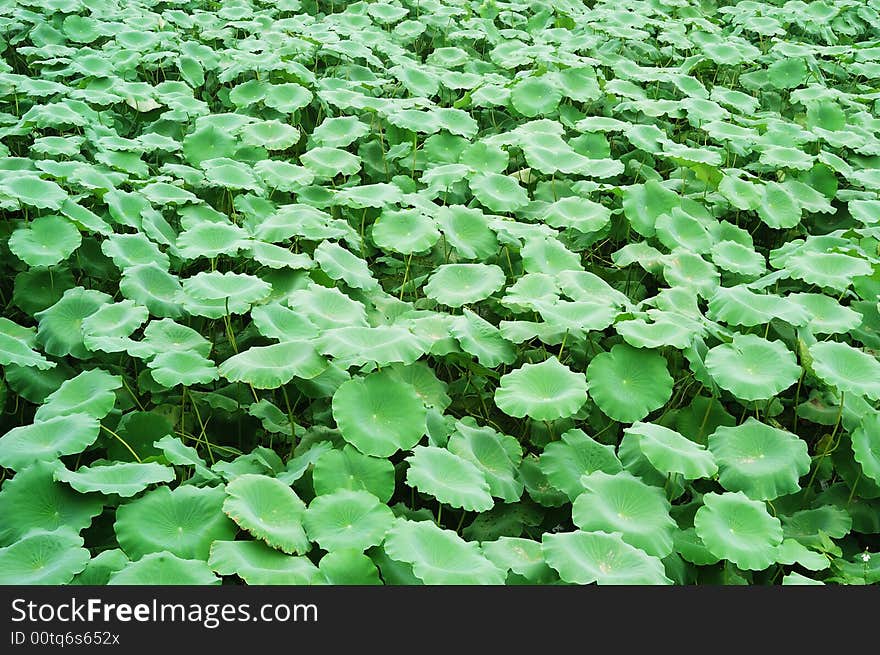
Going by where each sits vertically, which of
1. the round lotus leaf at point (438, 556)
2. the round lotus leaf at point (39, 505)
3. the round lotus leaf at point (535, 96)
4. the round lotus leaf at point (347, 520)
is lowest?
the round lotus leaf at point (39, 505)

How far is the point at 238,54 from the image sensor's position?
17.1 ft

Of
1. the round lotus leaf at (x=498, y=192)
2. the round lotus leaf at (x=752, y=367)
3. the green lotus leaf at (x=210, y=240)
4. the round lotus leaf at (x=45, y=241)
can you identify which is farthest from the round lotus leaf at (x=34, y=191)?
the round lotus leaf at (x=752, y=367)

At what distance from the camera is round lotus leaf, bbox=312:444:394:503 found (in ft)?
8.27

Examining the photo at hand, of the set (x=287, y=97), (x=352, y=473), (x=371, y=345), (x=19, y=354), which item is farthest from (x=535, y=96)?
(x=19, y=354)

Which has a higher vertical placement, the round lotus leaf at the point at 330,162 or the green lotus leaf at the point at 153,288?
the round lotus leaf at the point at 330,162

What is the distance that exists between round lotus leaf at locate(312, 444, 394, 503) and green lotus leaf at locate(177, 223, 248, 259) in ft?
3.61

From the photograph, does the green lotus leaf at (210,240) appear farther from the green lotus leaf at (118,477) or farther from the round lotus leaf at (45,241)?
the green lotus leaf at (118,477)

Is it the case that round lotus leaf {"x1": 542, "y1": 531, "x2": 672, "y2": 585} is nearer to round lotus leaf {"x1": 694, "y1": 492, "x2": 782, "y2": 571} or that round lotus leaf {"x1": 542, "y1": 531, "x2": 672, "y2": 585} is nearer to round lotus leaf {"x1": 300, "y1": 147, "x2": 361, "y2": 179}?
round lotus leaf {"x1": 694, "y1": 492, "x2": 782, "y2": 571}

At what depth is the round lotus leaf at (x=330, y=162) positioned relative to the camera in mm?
4145

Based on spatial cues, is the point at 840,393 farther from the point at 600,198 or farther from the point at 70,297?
the point at 70,297

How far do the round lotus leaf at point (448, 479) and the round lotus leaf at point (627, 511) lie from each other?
0.28 metres

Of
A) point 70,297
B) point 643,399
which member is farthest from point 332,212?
point 643,399

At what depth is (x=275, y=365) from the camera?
270 centimetres

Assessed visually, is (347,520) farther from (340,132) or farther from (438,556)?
(340,132)
